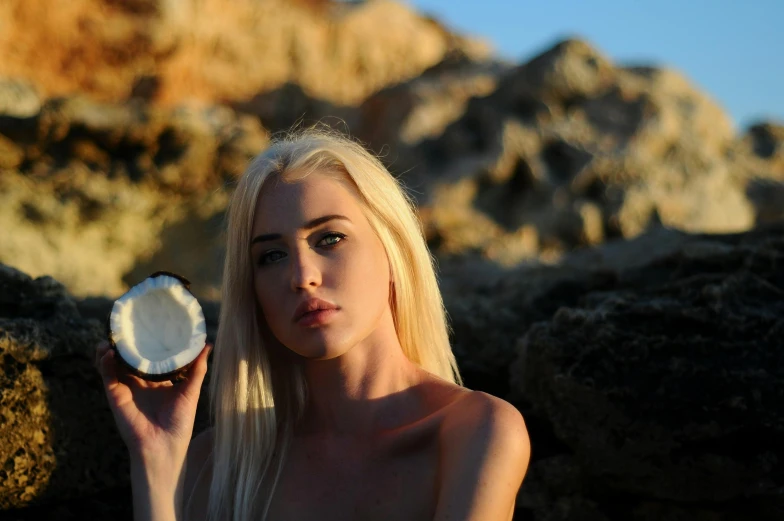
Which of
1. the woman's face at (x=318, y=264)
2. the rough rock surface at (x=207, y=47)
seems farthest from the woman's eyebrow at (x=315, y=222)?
the rough rock surface at (x=207, y=47)

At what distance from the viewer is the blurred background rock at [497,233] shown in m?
2.36

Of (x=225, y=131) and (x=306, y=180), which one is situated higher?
(x=225, y=131)

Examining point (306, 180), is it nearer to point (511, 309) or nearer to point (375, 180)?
point (375, 180)

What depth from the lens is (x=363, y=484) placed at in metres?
2.17

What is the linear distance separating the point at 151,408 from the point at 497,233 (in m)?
6.33

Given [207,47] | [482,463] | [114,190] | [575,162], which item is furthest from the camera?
[207,47]

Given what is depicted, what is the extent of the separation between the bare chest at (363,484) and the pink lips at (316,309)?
383mm

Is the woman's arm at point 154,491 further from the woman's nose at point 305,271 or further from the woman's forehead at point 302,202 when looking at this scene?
the woman's forehead at point 302,202

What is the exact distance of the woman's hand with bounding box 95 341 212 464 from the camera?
2074mm

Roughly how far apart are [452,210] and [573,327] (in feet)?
19.0

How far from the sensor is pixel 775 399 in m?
2.30

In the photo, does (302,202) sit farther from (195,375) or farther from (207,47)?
(207,47)

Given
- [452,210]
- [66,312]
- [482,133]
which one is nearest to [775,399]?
[66,312]

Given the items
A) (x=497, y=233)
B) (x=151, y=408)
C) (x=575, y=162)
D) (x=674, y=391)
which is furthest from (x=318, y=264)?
(x=575, y=162)
